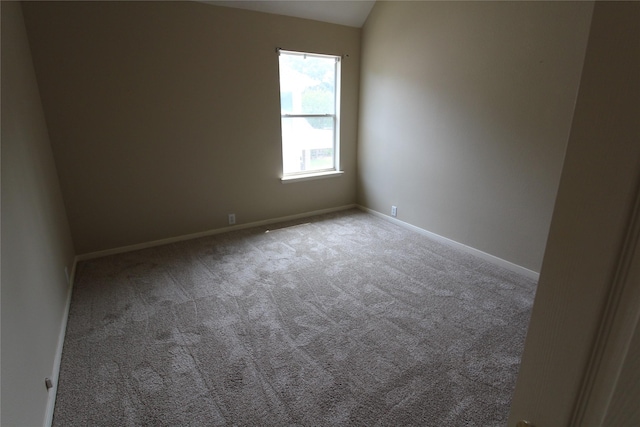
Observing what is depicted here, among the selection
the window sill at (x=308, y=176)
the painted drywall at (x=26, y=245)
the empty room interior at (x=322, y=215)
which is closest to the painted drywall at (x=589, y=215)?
the empty room interior at (x=322, y=215)

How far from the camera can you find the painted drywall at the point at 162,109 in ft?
9.71

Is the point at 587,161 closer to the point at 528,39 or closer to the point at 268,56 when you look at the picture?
the point at 528,39

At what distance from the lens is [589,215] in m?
0.42

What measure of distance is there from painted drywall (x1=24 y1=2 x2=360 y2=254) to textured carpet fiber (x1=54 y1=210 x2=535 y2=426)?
561 mm

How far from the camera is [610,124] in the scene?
1.26 feet

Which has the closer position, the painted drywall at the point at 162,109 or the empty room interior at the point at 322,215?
the empty room interior at the point at 322,215

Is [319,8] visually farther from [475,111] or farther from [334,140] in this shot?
[475,111]

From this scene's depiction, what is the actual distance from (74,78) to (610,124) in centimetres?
376

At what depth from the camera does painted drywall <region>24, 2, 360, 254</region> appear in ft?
9.71

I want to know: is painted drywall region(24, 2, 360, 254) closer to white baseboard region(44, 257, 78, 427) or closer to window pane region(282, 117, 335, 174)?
window pane region(282, 117, 335, 174)

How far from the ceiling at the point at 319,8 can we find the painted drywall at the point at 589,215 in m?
3.81

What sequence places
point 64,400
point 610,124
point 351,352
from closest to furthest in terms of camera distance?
1. point 610,124
2. point 64,400
3. point 351,352

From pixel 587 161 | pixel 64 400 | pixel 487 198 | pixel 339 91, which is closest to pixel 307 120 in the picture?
pixel 339 91

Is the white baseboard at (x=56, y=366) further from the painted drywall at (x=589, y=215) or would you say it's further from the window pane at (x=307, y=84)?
the window pane at (x=307, y=84)
